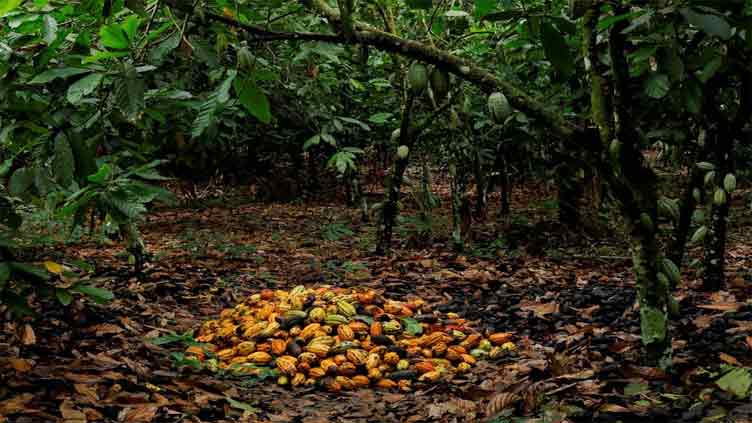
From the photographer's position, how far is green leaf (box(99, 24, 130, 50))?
1282 mm

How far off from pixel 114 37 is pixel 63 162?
0.29m

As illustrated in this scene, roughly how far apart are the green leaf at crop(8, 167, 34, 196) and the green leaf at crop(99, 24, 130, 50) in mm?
438

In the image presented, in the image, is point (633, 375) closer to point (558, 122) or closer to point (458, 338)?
point (558, 122)

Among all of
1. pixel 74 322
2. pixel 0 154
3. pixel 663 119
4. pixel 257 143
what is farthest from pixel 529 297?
pixel 257 143

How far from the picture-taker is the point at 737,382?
1.54 m

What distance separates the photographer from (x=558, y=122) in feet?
5.34

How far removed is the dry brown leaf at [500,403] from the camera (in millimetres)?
1830

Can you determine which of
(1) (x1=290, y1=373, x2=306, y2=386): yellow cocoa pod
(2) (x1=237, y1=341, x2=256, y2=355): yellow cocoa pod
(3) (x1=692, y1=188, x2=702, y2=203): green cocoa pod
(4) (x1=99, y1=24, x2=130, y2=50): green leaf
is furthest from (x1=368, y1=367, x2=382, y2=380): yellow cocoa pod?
(4) (x1=99, y1=24, x2=130, y2=50): green leaf

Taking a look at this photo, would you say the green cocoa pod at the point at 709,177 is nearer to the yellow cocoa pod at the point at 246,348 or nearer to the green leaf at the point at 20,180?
the yellow cocoa pod at the point at 246,348

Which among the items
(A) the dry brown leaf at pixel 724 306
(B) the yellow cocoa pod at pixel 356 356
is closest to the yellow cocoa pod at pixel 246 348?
(B) the yellow cocoa pod at pixel 356 356

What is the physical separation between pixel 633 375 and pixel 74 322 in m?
2.27

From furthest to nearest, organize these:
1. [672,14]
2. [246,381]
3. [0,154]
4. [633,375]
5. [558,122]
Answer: [246,381] < [0,154] < [633,375] < [558,122] < [672,14]

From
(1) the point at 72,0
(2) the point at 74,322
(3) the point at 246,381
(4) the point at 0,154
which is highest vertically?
(1) the point at 72,0

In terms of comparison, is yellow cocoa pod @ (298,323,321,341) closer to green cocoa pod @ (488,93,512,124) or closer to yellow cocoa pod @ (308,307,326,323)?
yellow cocoa pod @ (308,307,326,323)
